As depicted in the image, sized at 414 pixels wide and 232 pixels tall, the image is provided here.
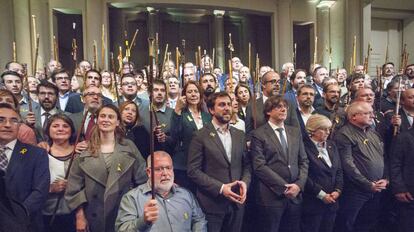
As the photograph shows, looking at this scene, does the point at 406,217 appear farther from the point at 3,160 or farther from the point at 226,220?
the point at 3,160

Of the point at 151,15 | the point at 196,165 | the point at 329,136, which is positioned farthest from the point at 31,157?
the point at 151,15

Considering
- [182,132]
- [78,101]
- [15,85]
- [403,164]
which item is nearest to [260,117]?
[182,132]

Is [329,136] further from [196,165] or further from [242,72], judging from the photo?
[242,72]

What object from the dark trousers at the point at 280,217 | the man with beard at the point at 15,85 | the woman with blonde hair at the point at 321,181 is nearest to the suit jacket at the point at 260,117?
the woman with blonde hair at the point at 321,181

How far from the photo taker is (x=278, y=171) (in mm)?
3795

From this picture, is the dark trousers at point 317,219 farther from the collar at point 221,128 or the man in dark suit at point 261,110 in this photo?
the collar at point 221,128

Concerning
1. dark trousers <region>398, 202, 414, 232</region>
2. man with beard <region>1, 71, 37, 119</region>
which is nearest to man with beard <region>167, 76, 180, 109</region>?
man with beard <region>1, 71, 37, 119</region>

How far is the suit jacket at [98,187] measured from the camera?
3.29 metres

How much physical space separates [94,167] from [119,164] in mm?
187

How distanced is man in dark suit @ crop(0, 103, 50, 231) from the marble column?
1074 cm

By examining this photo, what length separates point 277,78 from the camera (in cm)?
501

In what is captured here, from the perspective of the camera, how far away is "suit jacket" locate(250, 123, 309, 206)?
148 inches

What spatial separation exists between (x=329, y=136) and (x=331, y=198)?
735mm

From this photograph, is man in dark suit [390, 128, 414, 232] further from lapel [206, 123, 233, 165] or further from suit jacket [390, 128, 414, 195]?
lapel [206, 123, 233, 165]
